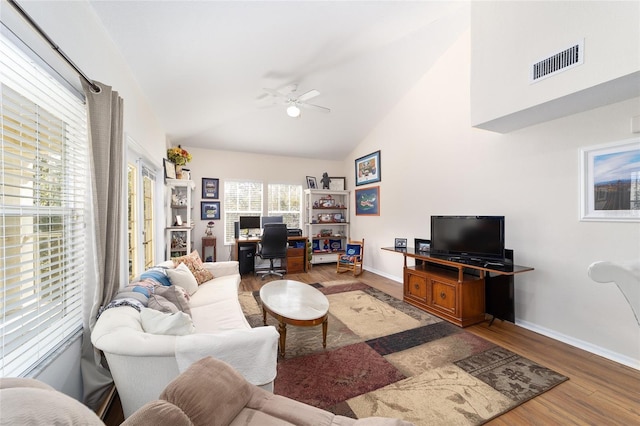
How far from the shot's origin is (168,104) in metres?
3.07

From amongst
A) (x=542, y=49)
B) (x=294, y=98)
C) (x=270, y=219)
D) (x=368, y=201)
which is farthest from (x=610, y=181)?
(x=270, y=219)

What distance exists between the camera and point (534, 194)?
2.64 m

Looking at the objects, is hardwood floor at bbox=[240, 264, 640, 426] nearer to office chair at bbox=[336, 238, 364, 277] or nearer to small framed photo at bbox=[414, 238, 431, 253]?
Answer: small framed photo at bbox=[414, 238, 431, 253]

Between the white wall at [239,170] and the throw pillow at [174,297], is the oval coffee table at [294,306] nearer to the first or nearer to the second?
the throw pillow at [174,297]

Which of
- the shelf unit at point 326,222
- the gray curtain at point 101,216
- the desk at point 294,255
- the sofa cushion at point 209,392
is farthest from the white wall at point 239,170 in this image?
the sofa cushion at point 209,392

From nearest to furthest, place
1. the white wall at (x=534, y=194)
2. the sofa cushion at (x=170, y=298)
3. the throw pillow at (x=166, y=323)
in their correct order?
1. the throw pillow at (x=166, y=323)
2. the sofa cushion at (x=170, y=298)
3. the white wall at (x=534, y=194)

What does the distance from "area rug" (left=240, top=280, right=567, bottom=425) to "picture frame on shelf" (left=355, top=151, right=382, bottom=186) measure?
2948mm

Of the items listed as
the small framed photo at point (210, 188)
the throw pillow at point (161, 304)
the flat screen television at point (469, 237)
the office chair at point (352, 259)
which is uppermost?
the small framed photo at point (210, 188)

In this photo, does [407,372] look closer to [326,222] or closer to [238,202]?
[326,222]

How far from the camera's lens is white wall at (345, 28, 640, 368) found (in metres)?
2.14

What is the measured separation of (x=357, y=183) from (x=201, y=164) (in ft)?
10.9

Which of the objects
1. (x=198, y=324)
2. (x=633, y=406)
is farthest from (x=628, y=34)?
(x=198, y=324)

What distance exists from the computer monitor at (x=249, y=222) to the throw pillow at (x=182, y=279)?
2338 millimetres

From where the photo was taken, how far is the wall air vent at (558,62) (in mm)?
1841
